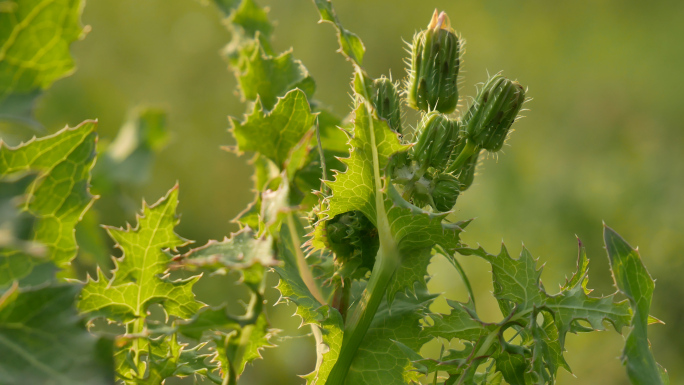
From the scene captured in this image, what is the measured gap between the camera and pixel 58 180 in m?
0.62

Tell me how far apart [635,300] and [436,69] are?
384 mm

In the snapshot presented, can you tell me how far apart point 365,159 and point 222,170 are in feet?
12.5

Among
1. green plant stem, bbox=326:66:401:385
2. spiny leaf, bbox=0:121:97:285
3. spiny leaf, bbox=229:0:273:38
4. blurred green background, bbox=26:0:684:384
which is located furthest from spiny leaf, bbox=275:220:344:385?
blurred green background, bbox=26:0:684:384

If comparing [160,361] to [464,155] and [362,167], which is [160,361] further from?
[464,155]

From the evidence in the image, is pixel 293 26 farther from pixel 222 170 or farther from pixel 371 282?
pixel 371 282

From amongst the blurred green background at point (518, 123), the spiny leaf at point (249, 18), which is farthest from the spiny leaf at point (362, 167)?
the blurred green background at point (518, 123)

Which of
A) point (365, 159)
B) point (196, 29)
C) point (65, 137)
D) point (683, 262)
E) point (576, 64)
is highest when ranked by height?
point (576, 64)

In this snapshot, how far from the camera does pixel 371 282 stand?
2.41ft

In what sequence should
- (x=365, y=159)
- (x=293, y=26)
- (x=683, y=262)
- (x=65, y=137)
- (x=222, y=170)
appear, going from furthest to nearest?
(x=293, y=26) → (x=222, y=170) → (x=683, y=262) → (x=365, y=159) → (x=65, y=137)

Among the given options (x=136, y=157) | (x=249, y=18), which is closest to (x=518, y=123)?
(x=136, y=157)

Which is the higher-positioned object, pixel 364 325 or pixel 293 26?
pixel 293 26

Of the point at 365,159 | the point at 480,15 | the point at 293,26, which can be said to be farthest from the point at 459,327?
the point at 480,15

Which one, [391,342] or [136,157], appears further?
[136,157]

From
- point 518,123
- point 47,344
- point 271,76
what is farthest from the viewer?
point 518,123
